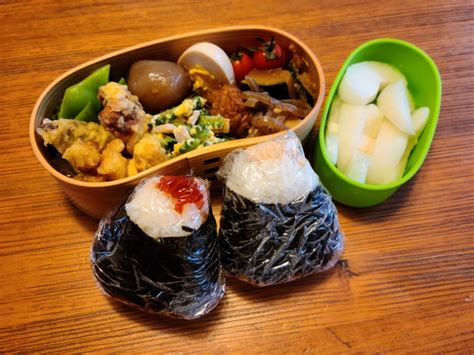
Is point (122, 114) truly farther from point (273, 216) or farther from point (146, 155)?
→ point (273, 216)

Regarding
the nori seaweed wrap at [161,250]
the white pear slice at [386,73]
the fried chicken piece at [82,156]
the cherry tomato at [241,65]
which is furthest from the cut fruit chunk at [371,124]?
the fried chicken piece at [82,156]

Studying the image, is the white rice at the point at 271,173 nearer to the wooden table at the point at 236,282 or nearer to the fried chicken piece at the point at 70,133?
the wooden table at the point at 236,282

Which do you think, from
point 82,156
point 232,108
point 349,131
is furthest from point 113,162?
point 349,131

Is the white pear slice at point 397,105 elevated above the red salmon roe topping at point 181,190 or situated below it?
above

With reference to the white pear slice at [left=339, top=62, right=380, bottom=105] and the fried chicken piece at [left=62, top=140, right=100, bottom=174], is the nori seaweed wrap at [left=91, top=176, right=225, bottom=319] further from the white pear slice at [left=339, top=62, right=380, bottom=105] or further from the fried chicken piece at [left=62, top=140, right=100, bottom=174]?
the white pear slice at [left=339, top=62, right=380, bottom=105]

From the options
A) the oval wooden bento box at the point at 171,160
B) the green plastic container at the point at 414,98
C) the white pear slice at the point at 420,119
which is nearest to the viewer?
the oval wooden bento box at the point at 171,160

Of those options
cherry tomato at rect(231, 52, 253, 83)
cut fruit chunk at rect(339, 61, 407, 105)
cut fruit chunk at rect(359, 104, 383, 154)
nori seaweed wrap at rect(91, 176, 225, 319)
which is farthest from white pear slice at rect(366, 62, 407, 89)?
nori seaweed wrap at rect(91, 176, 225, 319)
